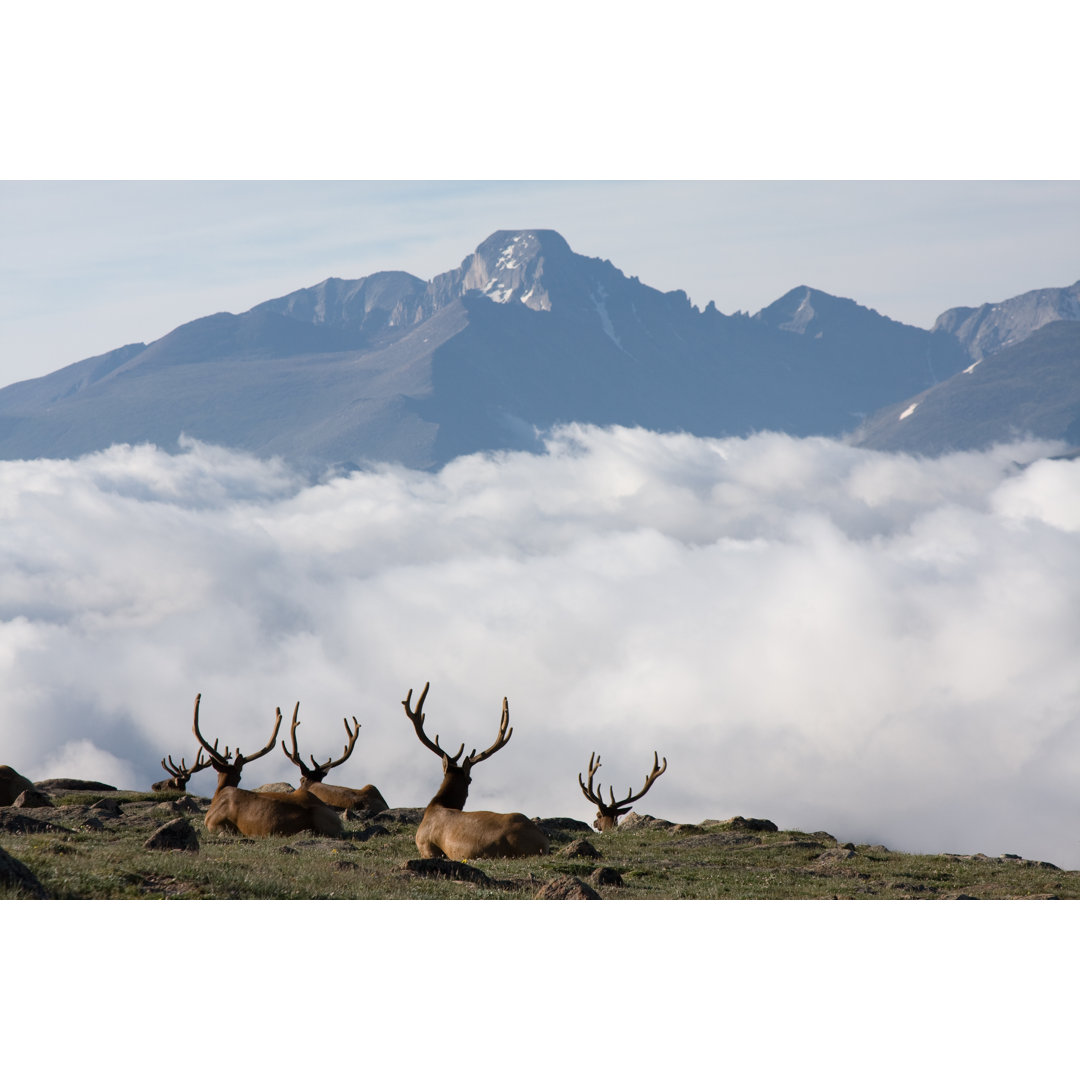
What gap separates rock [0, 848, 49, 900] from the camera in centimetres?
1113

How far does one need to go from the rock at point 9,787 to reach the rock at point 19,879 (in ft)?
73.8

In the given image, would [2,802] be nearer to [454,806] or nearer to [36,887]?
[454,806]

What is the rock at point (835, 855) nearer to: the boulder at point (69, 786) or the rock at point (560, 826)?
the rock at point (560, 826)

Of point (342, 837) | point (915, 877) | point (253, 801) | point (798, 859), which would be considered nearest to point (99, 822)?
point (253, 801)

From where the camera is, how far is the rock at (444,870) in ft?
52.2

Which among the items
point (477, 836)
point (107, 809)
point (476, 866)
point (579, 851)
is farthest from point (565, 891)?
point (107, 809)

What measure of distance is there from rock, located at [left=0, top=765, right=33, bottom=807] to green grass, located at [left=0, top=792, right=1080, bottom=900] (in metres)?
4.54

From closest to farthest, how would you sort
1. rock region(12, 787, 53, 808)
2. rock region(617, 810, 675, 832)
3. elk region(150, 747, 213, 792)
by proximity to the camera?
rock region(12, 787, 53, 808)
rock region(617, 810, 675, 832)
elk region(150, 747, 213, 792)

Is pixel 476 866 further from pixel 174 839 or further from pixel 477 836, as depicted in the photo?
pixel 174 839

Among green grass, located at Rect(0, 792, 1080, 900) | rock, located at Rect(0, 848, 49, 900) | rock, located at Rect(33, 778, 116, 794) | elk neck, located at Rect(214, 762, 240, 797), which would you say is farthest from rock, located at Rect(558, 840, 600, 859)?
rock, located at Rect(33, 778, 116, 794)

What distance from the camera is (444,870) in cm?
1603

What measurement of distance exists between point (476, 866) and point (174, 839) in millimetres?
5019

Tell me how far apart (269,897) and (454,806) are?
32.0 ft

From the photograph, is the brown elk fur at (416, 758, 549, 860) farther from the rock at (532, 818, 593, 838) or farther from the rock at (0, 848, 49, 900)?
the rock at (0, 848, 49, 900)
